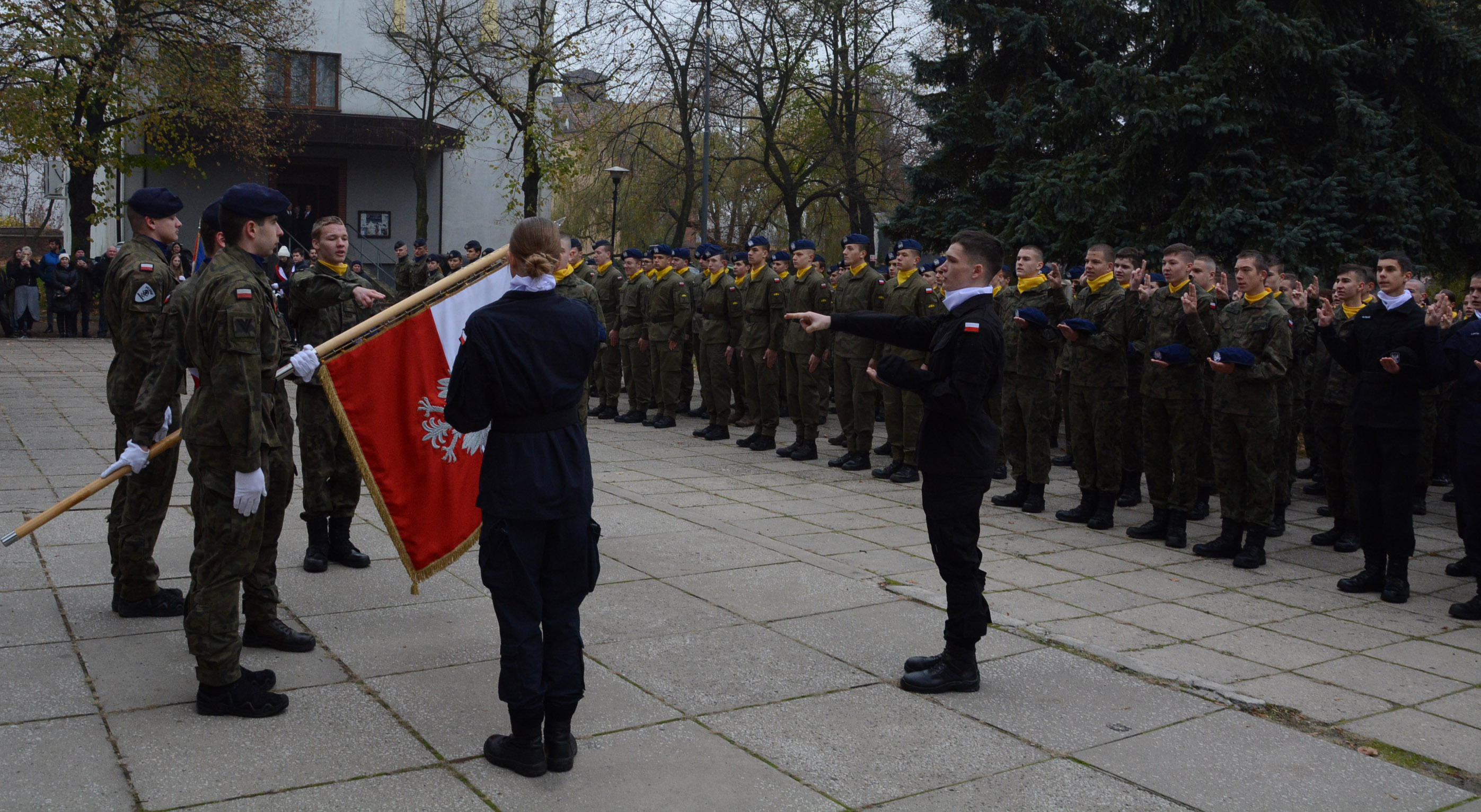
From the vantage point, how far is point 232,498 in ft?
15.2

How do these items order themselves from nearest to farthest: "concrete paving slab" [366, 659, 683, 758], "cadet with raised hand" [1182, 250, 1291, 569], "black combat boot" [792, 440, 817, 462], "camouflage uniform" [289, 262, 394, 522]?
1. "concrete paving slab" [366, 659, 683, 758]
2. "camouflage uniform" [289, 262, 394, 522]
3. "cadet with raised hand" [1182, 250, 1291, 569]
4. "black combat boot" [792, 440, 817, 462]

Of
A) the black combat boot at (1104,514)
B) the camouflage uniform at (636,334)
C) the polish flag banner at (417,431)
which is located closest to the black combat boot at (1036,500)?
the black combat boot at (1104,514)

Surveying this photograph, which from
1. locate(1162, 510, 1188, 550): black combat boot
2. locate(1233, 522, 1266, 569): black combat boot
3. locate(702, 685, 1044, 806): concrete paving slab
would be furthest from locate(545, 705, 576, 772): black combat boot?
locate(1162, 510, 1188, 550): black combat boot

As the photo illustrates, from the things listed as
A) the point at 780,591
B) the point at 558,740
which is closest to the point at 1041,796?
the point at 558,740

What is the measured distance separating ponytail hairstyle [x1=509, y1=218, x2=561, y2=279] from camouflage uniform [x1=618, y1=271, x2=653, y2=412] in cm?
1076

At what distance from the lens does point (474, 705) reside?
477 cm

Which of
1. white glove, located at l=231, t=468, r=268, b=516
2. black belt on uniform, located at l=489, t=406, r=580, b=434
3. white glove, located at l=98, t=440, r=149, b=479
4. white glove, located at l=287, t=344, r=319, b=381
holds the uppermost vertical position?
white glove, located at l=287, t=344, r=319, b=381

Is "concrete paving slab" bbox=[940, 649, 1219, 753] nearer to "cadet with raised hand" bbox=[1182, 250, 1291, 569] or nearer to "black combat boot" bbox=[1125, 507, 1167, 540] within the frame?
"cadet with raised hand" bbox=[1182, 250, 1291, 569]

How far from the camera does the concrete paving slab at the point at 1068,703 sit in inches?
186

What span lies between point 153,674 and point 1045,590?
484cm

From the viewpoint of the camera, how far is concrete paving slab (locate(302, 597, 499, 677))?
527 cm

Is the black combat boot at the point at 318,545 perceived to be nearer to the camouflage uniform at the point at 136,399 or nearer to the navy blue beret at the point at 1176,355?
the camouflage uniform at the point at 136,399

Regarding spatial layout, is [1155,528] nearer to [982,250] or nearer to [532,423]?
[982,250]

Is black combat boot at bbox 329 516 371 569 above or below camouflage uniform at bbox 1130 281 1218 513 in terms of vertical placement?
below
